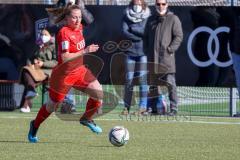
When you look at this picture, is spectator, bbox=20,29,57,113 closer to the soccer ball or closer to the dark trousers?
the dark trousers

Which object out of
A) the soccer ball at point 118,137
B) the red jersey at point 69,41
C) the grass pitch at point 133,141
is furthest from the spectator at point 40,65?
the soccer ball at point 118,137

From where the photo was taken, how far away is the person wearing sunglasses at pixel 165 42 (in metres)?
17.1

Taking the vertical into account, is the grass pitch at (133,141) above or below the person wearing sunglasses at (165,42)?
below

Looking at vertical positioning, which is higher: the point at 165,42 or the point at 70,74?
the point at 165,42

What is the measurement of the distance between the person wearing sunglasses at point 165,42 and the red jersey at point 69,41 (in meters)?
5.06

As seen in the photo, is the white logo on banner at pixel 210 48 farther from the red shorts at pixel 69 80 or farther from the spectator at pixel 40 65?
the red shorts at pixel 69 80

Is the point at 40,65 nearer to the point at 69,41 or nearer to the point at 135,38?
the point at 135,38

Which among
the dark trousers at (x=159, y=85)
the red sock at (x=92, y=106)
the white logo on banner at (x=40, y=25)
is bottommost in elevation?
the red sock at (x=92, y=106)

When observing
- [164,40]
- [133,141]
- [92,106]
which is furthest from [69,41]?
[164,40]

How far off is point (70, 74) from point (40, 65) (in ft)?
20.0

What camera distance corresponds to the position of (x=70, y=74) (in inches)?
483

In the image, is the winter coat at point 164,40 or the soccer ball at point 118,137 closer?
the soccer ball at point 118,137

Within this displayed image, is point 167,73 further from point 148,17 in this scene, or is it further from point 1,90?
point 1,90

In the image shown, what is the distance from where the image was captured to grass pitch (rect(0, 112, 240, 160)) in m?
10.0
